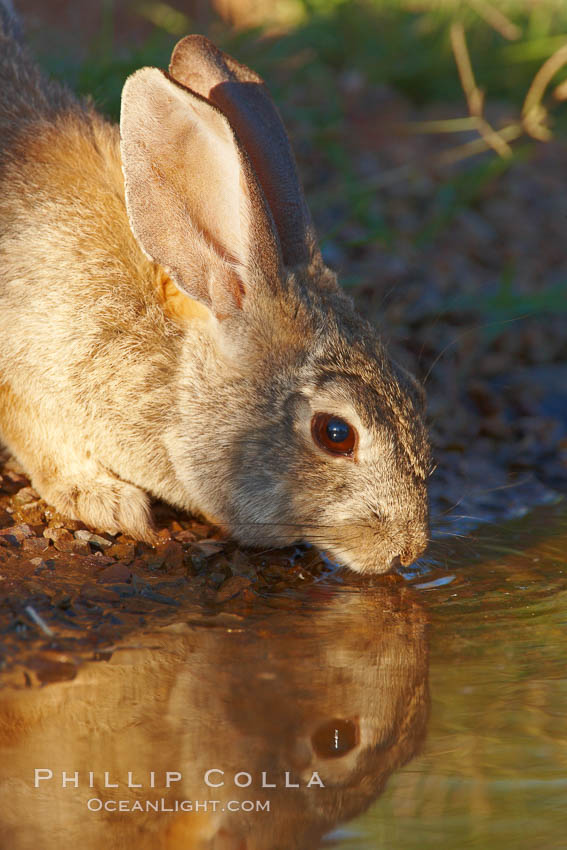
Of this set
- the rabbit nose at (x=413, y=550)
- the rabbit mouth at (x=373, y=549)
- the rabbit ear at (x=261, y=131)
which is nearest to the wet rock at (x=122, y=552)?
the rabbit mouth at (x=373, y=549)

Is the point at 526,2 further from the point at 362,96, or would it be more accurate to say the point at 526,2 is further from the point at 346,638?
the point at 346,638

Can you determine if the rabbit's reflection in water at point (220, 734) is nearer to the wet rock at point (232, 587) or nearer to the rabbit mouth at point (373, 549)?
the wet rock at point (232, 587)

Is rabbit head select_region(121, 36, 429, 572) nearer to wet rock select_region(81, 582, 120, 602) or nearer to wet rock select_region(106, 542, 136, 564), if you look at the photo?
wet rock select_region(106, 542, 136, 564)

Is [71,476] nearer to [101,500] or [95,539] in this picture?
[101,500]

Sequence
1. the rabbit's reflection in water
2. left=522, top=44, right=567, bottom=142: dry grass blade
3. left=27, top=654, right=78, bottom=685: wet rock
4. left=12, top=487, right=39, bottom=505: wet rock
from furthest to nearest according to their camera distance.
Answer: left=522, top=44, right=567, bottom=142: dry grass blade, left=12, top=487, right=39, bottom=505: wet rock, left=27, top=654, right=78, bottom=685: wet rock, the rabbit's reflection in water

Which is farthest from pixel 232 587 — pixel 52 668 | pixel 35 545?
pixel 52 668

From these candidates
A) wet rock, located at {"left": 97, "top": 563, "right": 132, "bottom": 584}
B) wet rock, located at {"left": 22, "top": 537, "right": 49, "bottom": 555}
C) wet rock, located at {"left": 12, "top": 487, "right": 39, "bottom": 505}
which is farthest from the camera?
wet rock, located at {"left": 12, "top": 487, "right": 39, "bottom": 505}

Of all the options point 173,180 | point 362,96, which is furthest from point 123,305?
point 362,96

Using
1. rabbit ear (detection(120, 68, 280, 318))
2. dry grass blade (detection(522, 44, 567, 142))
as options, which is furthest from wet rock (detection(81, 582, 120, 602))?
dry grass blade (detection(522, 44, 567, 142))
